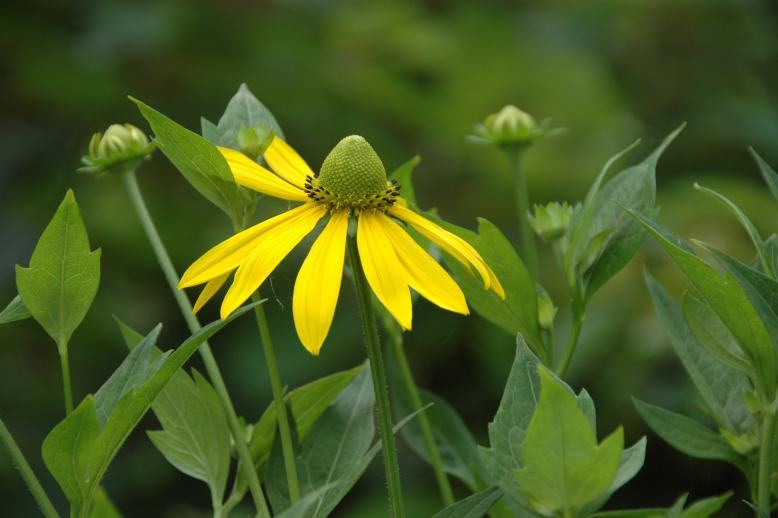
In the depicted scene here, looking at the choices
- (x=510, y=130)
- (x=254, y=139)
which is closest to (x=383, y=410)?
(x=254, y=139)

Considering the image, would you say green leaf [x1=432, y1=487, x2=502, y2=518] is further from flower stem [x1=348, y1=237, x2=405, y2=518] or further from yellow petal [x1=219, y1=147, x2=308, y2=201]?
yellow petal [x1=219, y1=147, x2=308, y2=201]

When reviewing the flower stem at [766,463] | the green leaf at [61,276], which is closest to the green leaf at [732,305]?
the flower stem at [766,463]

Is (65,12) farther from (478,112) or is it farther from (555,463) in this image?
(555,463)

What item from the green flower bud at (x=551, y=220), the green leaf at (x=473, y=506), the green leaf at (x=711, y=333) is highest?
the green flower bud at (x=551, y=220)

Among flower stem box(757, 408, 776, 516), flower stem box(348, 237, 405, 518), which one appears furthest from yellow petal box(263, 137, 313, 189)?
flower stem box(757, 408, 776, 516)

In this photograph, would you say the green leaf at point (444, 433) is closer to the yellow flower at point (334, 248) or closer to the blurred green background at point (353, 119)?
the yellow flower at point (334, 248)

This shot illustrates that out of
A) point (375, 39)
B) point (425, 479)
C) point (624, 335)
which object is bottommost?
point (425, 479)

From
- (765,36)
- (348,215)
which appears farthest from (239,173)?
(765,36)
